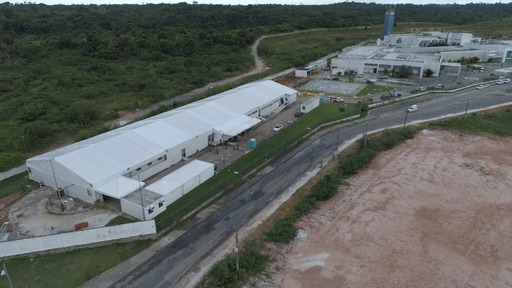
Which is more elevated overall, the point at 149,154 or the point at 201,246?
the point at 149,154

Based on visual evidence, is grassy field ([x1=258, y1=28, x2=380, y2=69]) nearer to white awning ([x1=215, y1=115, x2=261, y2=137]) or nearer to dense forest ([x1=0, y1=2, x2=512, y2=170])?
dense forest ([x1=0, y1=2, x2=512, y2=170])

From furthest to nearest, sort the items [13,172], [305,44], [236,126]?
1. [305,44]
2. [236,126]
3. [13,172]

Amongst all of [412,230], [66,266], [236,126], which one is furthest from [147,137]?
[412,230]

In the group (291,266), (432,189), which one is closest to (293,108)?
Answer: (432,189)

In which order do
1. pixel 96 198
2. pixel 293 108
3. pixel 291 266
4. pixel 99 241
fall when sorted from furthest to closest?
pixel 293 108 < pixel 96 198 < pixel 99 241 < pixel 291 266

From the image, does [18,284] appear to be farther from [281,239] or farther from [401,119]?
[401,119]

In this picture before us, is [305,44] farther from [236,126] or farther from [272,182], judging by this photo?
[272,182]
